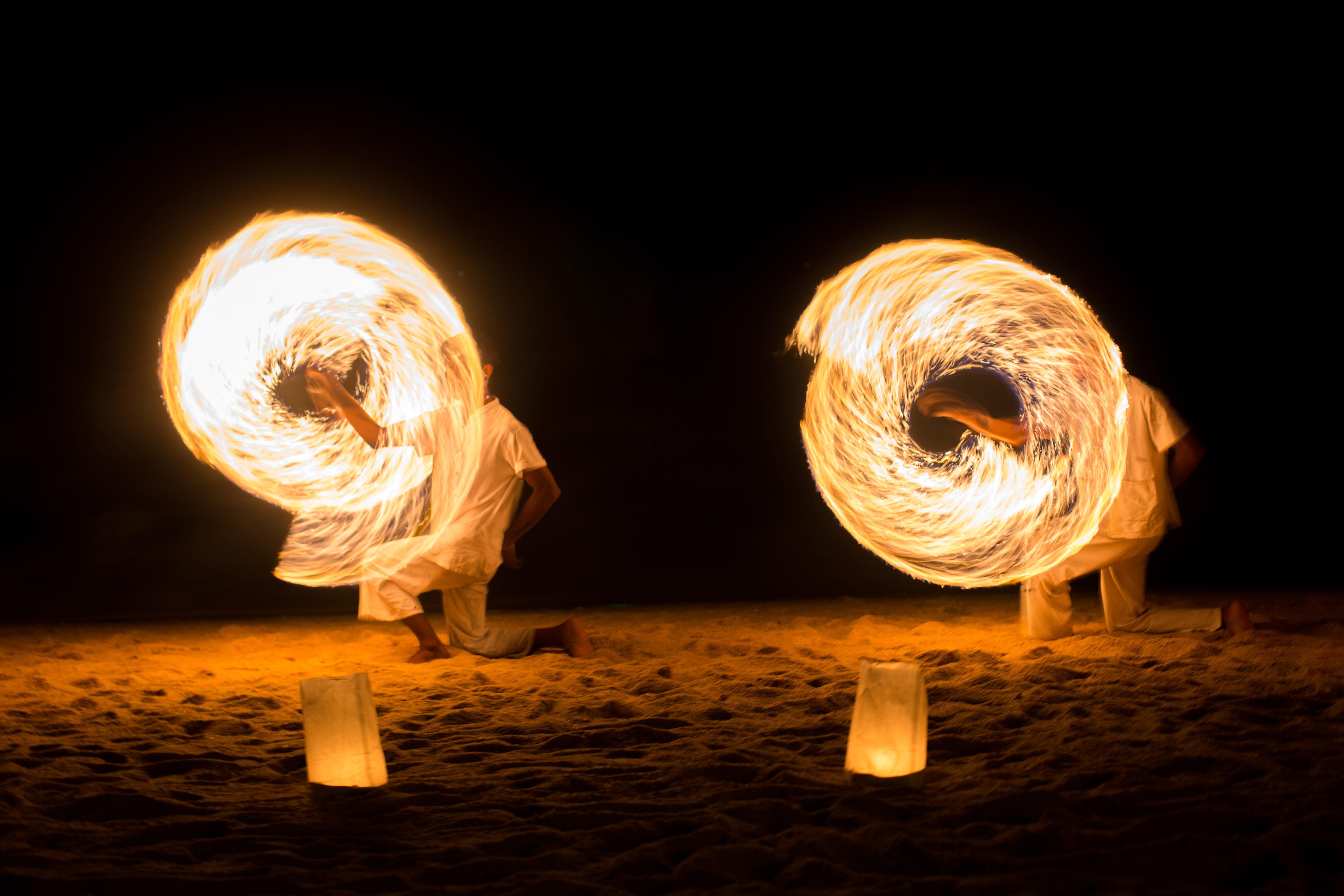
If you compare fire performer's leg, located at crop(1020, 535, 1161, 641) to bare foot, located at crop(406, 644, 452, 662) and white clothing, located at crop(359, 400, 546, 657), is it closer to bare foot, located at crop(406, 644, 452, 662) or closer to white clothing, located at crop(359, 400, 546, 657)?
white clothing, located at crop(359, 400, 546, 657)

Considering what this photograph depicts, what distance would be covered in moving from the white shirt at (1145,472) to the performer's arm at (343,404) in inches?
166

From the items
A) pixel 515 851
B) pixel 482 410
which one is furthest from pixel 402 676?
pixel 515 851

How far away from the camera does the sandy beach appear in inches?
102

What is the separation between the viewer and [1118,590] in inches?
230

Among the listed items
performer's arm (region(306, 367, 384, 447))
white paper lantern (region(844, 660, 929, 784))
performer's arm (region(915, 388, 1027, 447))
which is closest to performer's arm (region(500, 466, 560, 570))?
performer's arm (region(306, 367, 384, 447))

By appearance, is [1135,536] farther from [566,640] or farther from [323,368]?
[323,368]

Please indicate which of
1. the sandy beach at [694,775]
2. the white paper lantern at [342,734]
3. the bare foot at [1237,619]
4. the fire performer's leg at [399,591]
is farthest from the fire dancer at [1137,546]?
the white paper lantern at [342,734]

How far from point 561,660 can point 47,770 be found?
100 inches

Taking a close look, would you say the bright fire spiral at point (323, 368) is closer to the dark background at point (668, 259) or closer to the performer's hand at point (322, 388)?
the performer's hand at point (322, 388)

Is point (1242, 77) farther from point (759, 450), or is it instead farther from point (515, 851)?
point (515, 851)

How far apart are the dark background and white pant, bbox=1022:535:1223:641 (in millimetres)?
3418

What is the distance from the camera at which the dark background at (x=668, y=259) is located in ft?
32.9

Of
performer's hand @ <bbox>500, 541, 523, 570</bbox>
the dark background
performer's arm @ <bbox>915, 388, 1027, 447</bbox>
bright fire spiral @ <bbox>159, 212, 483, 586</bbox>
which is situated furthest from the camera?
the dark background

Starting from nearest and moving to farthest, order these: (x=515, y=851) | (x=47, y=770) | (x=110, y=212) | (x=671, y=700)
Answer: (x=515, y=851), (x=47, y=770), (x=671, y=700), (x=110, y=212)
